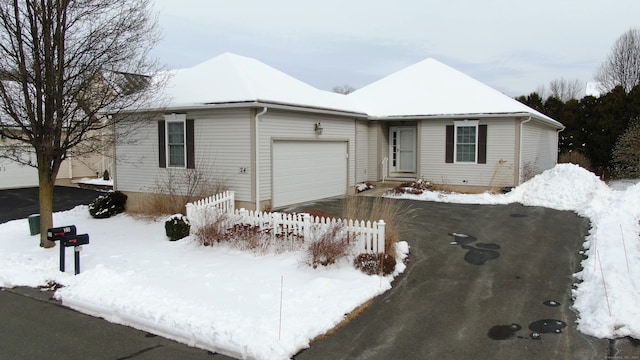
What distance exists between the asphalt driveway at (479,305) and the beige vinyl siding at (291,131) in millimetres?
4489

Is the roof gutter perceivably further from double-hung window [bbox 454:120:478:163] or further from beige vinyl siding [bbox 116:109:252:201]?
double-hung window [bbox 454:120:478:163]

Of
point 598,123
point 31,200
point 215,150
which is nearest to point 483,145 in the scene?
point 215,150

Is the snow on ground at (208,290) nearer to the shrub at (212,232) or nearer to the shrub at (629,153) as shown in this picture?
the shrub at (212,232)

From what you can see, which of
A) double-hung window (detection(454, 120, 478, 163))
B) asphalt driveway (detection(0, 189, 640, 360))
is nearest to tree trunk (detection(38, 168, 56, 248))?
asphalt driveway (detection(0, 189, 640, 360))

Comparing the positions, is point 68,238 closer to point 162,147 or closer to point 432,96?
point 162,147

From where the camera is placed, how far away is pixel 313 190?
15305 millimetres

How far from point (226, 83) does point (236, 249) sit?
634 centimetres

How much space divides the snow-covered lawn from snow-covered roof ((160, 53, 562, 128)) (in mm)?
4757

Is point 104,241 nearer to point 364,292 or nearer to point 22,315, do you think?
point 22,315

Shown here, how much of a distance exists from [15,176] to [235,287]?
21.4 meters

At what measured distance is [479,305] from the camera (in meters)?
6.42

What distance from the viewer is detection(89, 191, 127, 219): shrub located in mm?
14203

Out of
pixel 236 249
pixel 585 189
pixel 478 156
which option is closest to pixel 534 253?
pixel 236 249

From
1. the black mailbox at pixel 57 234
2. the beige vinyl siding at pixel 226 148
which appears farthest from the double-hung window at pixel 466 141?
the black mailbox at pixel 57 234
